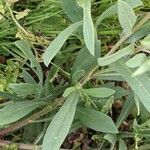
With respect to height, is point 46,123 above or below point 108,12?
below

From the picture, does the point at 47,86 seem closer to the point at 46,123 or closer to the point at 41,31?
the point at 46,123

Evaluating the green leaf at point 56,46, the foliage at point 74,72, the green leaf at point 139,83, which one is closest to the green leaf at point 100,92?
the foliage at point 74,72

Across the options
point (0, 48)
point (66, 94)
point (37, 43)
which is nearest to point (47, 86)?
point (66, 94)

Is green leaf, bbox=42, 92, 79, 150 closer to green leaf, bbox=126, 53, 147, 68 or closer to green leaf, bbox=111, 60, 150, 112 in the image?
green leaf, bbox=111, 60, 150, 112

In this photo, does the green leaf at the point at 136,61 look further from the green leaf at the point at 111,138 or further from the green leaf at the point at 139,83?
the green leaf at the point at 111,138

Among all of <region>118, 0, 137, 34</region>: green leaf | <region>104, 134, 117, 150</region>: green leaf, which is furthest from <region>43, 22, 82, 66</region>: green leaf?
<region>104, 134, 117, 150</region>: green leaf

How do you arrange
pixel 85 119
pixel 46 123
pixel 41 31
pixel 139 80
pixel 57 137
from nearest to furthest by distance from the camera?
pixel 139 80 → pixel 57 137 → pixel 85 119 → pixel 46 123 → pixel 41 31

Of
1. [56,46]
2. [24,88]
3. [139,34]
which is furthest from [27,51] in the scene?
[139,34]
